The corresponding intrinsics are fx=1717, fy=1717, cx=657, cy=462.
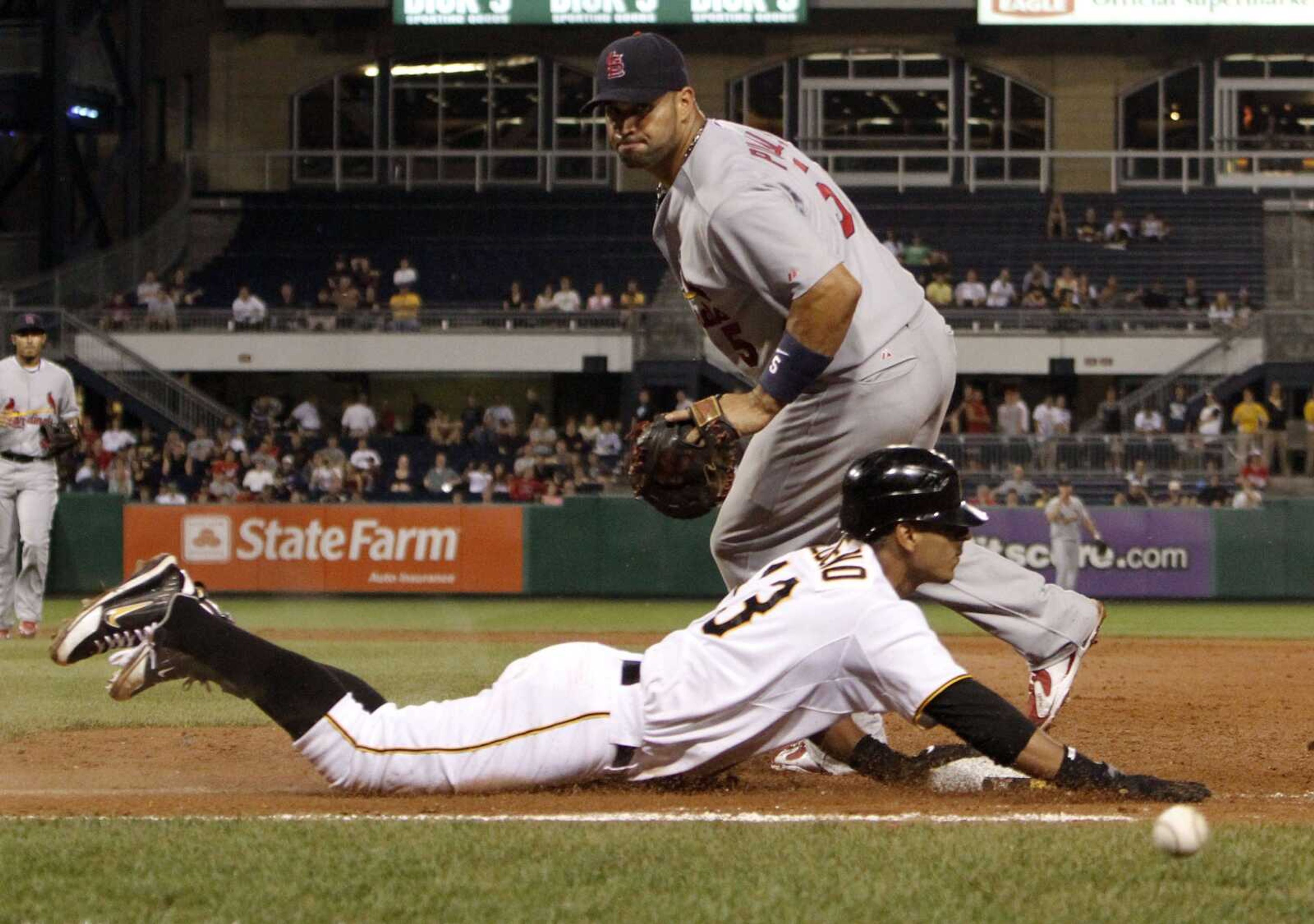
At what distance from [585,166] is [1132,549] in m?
16.0

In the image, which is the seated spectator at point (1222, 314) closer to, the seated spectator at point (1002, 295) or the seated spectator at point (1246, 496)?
the seated spectator at point (1002, 295)

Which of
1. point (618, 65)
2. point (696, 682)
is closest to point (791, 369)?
point (696, 682)

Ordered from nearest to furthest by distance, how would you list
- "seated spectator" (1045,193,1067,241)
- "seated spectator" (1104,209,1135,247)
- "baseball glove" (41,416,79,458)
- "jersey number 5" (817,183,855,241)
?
"jersey number 5" (817,183,855,241), "baseball glove" (41,416,79,458), "seated spectator" (1104,209,1135,247), "seated spectator" (1045,193,1067,241)

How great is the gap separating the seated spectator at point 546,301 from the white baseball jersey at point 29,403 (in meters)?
15.5

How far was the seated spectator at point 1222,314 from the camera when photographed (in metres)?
25.2

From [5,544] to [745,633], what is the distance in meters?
8.29

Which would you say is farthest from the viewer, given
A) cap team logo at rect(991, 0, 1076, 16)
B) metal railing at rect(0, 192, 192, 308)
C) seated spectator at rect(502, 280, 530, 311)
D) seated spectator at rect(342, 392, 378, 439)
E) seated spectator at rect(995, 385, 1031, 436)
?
cap team logo at rect(991, 0, 1076, 16)

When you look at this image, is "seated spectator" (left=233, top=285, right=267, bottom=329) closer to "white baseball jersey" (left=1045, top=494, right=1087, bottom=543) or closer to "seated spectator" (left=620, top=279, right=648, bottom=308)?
"seated spectator" (left=620, top=279, right=648, bottom=308)

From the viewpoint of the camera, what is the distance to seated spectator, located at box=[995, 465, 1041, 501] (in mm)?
20047

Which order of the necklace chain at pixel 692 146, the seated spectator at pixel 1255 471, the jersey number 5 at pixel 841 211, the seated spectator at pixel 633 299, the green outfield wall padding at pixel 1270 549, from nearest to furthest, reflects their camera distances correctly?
the necklace chain at pixel 692 146
the jersey number 5 at pixel 841 211
the green outfield wall padding at pixel 1270 549
the seated spectator at pixel 1255 471
the seated spectator at pixel 633 299

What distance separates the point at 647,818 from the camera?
13.8ft

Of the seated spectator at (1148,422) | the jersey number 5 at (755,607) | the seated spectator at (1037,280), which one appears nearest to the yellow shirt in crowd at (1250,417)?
the seated spectator at (1148,422)

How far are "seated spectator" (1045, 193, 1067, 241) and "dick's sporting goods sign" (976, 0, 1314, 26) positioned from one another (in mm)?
3323

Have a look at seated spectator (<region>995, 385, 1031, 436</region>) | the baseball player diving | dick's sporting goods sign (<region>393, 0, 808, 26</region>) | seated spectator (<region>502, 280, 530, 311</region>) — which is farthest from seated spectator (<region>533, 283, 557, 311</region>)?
the baseball player diving
